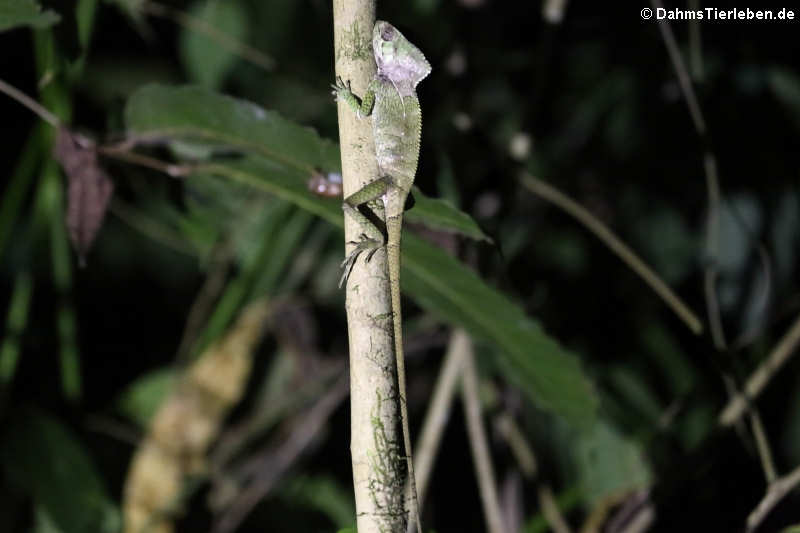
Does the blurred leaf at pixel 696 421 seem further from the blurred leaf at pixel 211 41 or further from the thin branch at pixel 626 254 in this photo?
the blurred leaf at pixel 211 41

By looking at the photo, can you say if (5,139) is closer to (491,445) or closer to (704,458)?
(491,445)

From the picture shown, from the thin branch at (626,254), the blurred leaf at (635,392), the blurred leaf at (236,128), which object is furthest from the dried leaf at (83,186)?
the blurred leaf at (635,392)

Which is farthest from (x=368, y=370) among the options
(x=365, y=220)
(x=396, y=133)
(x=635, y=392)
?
(x=635, y=392)

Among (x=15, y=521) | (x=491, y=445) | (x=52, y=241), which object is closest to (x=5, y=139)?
(x=52, y=241)

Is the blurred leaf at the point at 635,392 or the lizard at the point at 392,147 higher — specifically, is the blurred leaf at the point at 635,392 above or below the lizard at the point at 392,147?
below

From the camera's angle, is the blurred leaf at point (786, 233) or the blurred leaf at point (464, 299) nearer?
the blurred leaf at point (464, 299)

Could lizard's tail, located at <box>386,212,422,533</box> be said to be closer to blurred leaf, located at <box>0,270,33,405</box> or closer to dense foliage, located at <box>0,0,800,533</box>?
dense foliage, located at <box>0,0,800,533</box>
